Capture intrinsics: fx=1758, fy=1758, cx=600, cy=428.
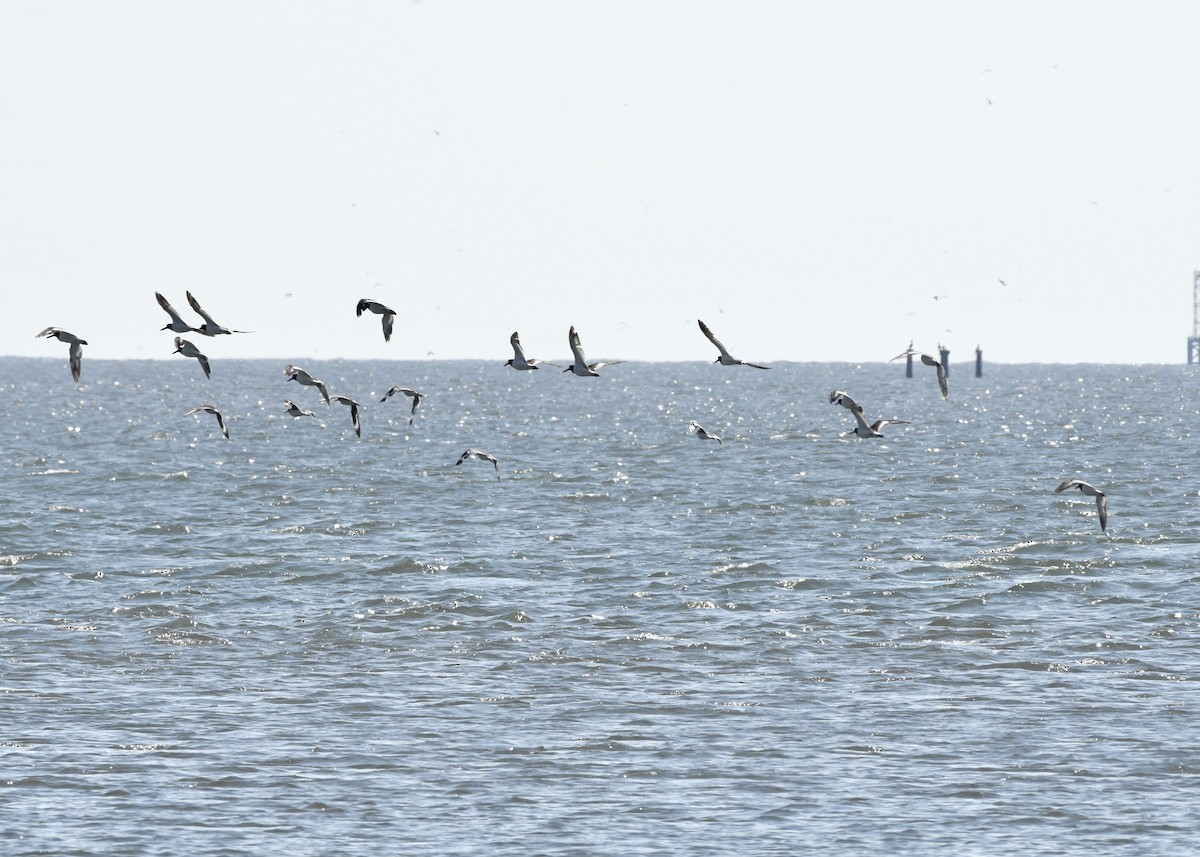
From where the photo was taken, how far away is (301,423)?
386 ft

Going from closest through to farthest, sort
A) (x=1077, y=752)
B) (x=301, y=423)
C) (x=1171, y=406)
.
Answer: (x=1077, y=752) → (x=301, y=423) → (x=1171, y=406)

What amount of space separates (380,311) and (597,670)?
666 cm

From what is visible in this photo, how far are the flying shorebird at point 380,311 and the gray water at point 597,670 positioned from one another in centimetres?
528

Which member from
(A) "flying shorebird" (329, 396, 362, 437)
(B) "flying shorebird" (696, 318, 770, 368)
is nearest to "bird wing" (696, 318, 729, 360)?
(B) "flying shorebird" (696, 318, 770, 368)

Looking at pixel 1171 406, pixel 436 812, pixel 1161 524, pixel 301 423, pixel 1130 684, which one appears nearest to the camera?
pixel 436 812

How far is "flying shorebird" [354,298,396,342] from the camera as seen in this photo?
2695cm

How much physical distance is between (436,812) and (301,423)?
99944 mm

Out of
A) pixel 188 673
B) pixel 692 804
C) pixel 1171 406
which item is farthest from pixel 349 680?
pixel 1171 406

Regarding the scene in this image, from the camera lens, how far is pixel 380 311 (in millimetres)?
28094

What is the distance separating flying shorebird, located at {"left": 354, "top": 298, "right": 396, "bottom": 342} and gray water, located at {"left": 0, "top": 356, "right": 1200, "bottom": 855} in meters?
5.28

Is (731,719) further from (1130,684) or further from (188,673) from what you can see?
(188,673)

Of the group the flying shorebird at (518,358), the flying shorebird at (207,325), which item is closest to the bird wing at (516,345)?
the flying shorebird at (518,358)

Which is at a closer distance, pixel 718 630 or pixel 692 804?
pixel 692 804

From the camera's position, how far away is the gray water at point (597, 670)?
19.3m
